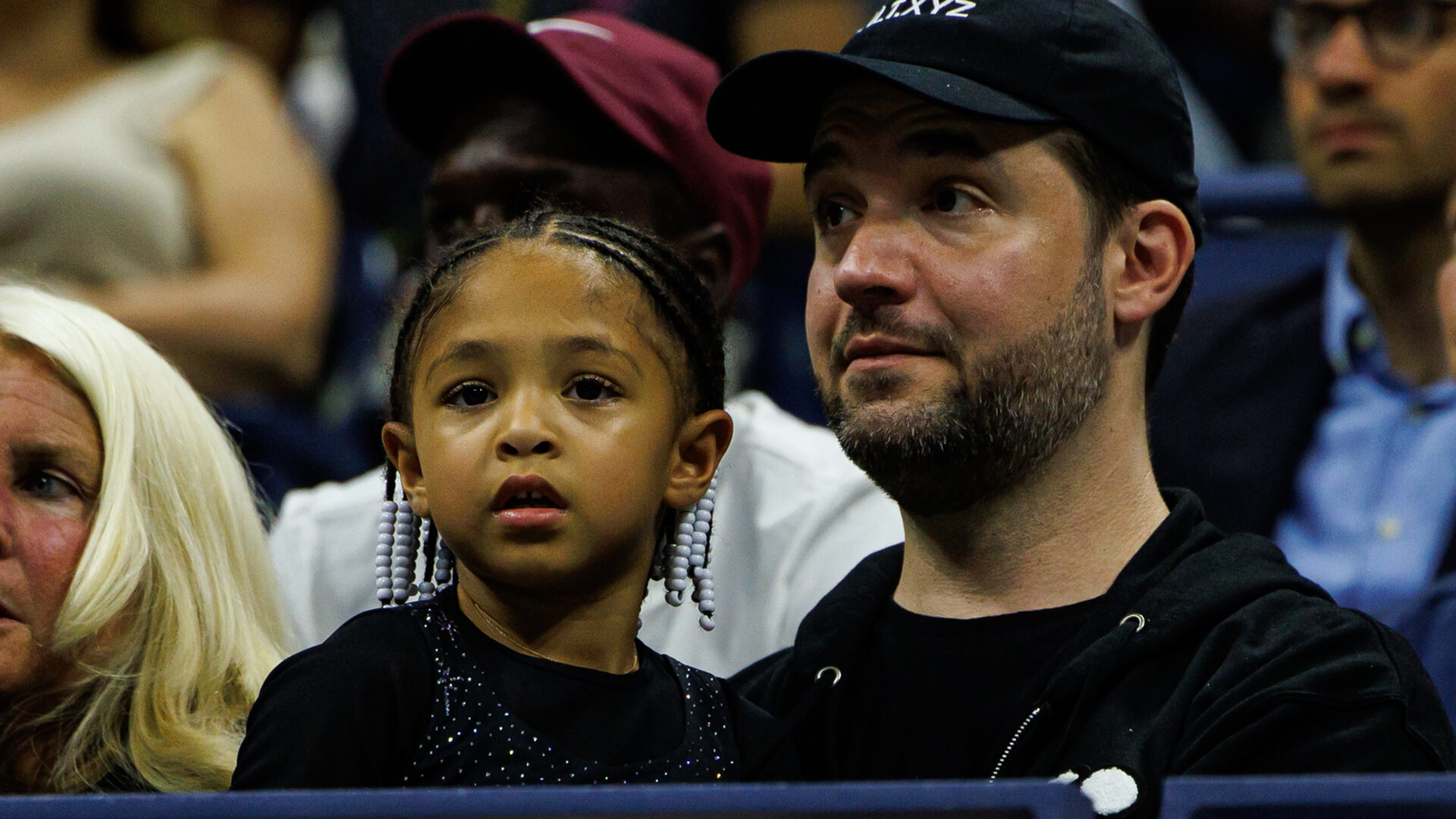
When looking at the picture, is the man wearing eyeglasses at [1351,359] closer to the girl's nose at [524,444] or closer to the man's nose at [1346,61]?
the man's nose at [1346,61]

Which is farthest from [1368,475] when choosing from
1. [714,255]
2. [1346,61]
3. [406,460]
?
[406,460]

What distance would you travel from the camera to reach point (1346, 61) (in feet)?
11.1

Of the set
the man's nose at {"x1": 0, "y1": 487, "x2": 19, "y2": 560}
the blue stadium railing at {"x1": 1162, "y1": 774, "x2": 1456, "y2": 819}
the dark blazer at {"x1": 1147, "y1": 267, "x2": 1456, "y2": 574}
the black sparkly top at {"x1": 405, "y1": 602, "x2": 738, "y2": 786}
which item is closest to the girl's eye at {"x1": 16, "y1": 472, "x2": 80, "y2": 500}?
the man's nose at {"x1": 0, "y1": 487, "x2": 19, "y2": 560}

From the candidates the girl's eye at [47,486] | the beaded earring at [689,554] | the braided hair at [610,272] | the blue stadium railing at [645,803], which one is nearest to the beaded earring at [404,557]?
the braided hair at [610,272]

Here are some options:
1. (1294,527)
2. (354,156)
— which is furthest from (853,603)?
(354,156)

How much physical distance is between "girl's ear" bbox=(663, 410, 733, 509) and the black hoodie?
0.88ft

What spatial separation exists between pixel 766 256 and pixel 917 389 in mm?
2206

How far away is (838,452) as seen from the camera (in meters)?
2.97

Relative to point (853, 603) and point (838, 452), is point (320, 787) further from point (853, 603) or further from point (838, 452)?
point (838, 452)

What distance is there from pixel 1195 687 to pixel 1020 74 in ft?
2.22

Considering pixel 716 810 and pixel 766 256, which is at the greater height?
pixel 766 256

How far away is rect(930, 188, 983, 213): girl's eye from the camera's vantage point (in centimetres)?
202

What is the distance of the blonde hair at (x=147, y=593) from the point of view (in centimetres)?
192

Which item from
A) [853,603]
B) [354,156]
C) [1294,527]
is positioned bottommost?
[1294,527]
